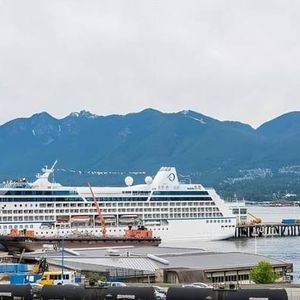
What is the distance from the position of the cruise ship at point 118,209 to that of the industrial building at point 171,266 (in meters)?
20.6

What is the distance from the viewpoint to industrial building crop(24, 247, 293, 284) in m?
35.7

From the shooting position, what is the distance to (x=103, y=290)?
2344 cm

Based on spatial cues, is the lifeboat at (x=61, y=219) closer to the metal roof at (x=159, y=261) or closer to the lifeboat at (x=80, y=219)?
the lifeboat at (x=80, y=219)

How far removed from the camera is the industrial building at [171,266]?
35688 millimetres

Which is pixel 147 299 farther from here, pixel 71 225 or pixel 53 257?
pixel 71 225

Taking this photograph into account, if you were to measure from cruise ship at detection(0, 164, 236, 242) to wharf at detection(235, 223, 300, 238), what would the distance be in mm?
7808

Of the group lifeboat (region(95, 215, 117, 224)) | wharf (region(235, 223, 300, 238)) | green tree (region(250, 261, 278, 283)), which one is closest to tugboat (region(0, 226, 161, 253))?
lifeboat (region(95, 215, 117, 224))

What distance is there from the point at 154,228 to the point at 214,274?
30.9 metres

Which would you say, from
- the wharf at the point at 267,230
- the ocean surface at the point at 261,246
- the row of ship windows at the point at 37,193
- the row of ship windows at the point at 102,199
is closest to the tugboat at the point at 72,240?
the row of ship windows at the point at 102,199

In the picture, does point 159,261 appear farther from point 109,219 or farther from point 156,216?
point 156,216

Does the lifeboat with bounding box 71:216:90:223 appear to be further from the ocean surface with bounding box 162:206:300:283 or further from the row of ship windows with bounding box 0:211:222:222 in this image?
the ocean surface with bounding box 162:206:300:283

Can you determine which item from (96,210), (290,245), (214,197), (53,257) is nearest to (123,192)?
(96,210)

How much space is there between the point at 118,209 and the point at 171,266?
29944 mm

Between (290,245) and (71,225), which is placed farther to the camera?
(290,245)
